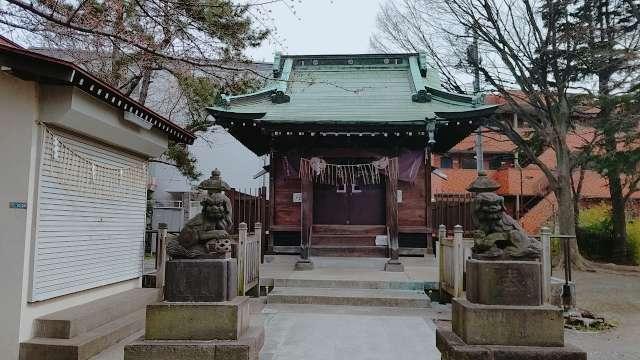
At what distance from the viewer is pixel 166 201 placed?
25.9 metres

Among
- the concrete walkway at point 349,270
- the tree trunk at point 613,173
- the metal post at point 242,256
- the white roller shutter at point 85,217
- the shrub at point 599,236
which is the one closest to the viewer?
the white roller shutter at point 85,217

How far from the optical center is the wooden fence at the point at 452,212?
15629 mm

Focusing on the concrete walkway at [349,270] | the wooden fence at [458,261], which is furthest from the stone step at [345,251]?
the wooden fence at [458,261]

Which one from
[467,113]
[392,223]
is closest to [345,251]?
[392,223]

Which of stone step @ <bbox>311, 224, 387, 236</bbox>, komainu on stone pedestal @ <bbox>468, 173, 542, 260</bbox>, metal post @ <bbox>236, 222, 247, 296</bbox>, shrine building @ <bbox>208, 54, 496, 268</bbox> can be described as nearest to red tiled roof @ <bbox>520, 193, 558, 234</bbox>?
shrine building @ <bbox>208, 54, 496, 268</bbox>

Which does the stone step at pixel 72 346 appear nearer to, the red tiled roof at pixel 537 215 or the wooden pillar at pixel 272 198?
the wooden pillar at pixel 272 198

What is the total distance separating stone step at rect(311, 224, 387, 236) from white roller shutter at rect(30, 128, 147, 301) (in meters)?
5.69

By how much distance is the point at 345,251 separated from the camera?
13.2 m

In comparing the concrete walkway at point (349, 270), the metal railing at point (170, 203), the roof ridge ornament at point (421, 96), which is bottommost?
the concrete walkway at point (349, 270)

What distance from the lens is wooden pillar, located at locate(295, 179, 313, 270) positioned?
494 inches

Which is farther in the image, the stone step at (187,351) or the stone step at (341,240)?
the stone step at (341,240)

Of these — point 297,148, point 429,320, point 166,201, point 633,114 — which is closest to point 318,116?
point 297,148

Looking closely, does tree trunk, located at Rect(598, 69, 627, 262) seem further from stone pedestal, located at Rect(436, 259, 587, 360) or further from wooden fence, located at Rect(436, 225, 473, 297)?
stone pedestal, located at Rect(436, 259, 587, 360)

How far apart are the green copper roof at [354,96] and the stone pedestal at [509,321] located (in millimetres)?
7303
